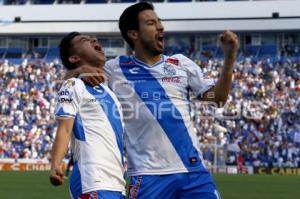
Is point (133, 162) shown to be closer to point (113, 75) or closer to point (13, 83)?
point (113, 75)

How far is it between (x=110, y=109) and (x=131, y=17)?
1274 mm

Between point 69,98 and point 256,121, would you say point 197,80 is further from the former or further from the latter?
point 256,121

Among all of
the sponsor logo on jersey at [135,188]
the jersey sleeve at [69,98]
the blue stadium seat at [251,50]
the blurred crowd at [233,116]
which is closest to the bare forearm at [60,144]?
the jersey sleeve at [69,98]

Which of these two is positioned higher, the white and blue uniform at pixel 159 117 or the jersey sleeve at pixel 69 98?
the jersey sleeve at pixel 69 98

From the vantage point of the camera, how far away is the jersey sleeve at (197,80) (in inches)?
259

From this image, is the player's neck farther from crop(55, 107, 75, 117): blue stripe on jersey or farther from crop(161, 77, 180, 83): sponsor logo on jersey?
crop(55, 107, 75, 117): blue stripe on jersey

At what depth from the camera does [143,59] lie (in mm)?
6879

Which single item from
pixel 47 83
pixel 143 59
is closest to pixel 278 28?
pixel 47 83

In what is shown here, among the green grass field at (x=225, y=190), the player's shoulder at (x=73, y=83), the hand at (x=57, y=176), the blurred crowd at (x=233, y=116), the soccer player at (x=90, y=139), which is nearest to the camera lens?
the hand at (x=57, y=176)

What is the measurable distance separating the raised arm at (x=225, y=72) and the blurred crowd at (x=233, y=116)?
2573 cm

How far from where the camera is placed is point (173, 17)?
169ft

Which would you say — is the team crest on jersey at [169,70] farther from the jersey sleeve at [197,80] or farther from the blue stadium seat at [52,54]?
the blue stadium seat at [52,54]

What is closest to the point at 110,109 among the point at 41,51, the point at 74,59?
the point at 74,59

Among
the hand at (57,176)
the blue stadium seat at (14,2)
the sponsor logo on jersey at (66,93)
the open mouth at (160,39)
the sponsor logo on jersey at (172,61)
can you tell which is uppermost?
the open mouth at (160,39)
